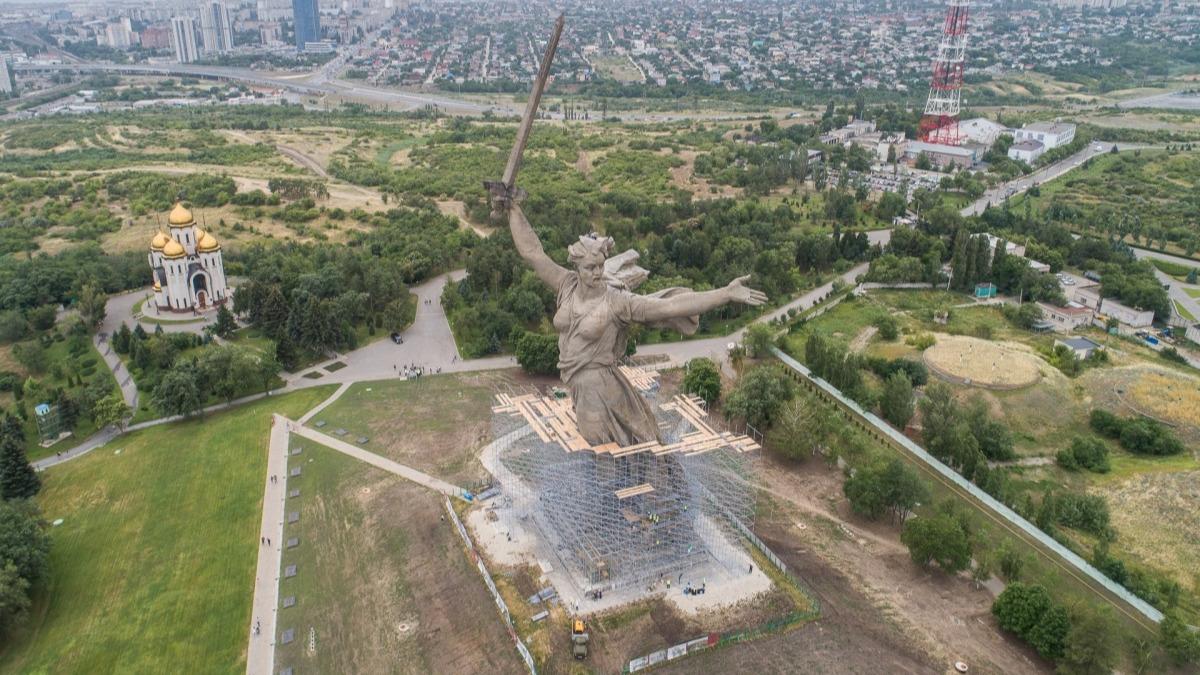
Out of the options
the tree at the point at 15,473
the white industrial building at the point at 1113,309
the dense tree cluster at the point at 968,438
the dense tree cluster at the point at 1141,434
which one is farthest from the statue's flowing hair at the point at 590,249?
the white industrial building at the point at 1113,309

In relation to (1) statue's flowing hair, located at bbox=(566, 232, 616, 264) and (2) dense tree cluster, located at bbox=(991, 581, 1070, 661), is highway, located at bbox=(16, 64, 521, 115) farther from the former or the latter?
(2) dense tree cluster, located at bbox=(991, 581, 1070, 661)

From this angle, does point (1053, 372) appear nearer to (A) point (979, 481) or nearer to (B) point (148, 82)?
(A) point (979, 481)

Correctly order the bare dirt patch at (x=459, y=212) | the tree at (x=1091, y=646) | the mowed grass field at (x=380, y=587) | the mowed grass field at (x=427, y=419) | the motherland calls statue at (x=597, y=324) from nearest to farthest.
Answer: the tree at (x=1091, y=646) < the mowed grass field at (x=380, y=587) < the motherland calls statue at (x=597, y=324) < the mowed grass field at (x=427, y=419) < the bare dirt patch at (x=459, y=212)

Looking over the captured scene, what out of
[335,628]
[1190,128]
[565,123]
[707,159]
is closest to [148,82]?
[565,123]

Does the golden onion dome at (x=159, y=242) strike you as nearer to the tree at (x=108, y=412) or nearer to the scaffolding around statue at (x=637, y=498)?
the tree at (x=108, y=412)

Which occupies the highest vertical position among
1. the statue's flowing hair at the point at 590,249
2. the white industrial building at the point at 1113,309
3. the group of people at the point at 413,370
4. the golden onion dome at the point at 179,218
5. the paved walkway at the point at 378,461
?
the statue's flowing hair at the point at 590,249

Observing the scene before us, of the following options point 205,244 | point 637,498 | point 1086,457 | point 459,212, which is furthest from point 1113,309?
point 205,244
